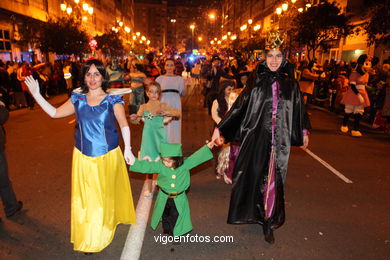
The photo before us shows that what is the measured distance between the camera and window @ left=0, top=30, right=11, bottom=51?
22923mm

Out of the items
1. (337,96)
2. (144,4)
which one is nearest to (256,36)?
(337,96)

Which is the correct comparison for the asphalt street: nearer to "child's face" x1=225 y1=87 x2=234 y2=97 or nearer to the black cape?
the black cape

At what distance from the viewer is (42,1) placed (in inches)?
1160

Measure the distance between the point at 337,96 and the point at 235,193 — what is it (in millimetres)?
11590

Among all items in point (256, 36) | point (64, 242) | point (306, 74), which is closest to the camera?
point (64, 242)

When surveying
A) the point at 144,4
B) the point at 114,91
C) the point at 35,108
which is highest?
the point at 144,4

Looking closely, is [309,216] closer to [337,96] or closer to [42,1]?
[337,96]

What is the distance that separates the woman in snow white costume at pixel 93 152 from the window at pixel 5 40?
77.6 feet

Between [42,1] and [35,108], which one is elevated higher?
[42,1]

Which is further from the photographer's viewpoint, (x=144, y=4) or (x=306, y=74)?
(x=144, y=4)

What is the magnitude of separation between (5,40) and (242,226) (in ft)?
82.4

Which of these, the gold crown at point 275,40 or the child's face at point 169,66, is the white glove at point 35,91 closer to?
the gold crown at point 275,40

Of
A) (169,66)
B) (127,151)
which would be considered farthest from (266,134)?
(169,66)

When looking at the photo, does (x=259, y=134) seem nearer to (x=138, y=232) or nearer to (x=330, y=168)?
(x=138, y=232)
